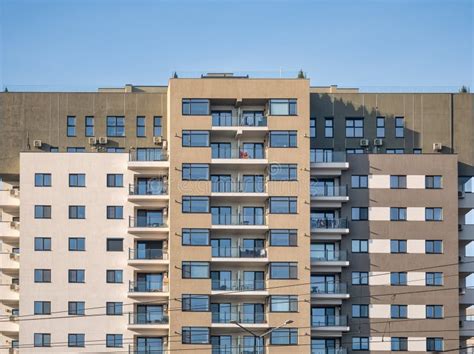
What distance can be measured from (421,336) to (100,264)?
2368 centimetres

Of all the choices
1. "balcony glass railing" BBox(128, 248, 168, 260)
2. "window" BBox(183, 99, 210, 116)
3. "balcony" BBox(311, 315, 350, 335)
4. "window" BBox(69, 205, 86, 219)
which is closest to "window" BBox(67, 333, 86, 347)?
"balcony glass railing" BBox(128, 248, 168, 260)

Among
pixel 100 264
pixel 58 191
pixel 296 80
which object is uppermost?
pixel 296 80

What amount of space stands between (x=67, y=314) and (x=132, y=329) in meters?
4.84

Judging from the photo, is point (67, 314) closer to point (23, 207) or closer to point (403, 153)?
point (23, 207)

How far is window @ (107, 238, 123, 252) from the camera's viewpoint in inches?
3179

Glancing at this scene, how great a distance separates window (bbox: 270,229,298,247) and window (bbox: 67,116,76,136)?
16975 millimetres

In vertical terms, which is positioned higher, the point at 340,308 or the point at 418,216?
Result: the point at 418,216

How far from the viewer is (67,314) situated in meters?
79.9

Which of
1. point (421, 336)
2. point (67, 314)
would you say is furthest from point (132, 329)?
point (421, 336)

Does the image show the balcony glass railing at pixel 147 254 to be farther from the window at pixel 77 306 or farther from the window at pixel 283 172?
the window at pixel 283 172

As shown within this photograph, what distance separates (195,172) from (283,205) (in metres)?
6.70

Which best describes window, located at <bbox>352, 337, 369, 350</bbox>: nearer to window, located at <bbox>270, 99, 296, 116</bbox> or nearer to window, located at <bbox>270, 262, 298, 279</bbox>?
window, located at <bbox>270, 262, 298, 279</bbox>

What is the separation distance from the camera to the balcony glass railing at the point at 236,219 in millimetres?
79750

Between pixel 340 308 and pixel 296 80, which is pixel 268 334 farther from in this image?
pixel 296 80
